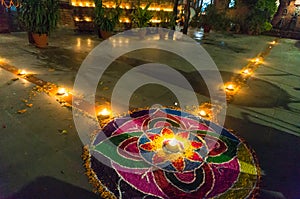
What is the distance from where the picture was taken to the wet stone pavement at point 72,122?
99.9 inches

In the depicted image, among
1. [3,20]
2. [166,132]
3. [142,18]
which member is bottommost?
[166,132]

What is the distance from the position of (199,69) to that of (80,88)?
3.83m

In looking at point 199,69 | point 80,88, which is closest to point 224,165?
point 80,88

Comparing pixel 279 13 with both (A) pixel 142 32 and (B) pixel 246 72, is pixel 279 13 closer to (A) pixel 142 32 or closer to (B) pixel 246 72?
(A) pixel 142 32

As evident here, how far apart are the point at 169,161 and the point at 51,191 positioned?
4.65 feet

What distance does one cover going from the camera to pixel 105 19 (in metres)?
10.2

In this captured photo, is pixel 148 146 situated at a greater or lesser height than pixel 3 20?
lesser

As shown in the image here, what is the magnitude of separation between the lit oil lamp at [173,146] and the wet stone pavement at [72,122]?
110 centimetres

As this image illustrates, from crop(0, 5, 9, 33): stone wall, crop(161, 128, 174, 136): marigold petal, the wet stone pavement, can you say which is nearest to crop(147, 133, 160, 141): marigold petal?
crop(161, 128, 174, 136): marigold petal

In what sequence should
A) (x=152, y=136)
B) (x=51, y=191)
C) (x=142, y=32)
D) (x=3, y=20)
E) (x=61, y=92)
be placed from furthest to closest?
(x=142, y=32)
(x=3, y=20)
(x=61, y=92)
(x=152, y=136)
(x=51, y=191)

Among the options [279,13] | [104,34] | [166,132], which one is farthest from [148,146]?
[279,13]

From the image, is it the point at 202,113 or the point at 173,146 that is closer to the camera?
the point at 173,146

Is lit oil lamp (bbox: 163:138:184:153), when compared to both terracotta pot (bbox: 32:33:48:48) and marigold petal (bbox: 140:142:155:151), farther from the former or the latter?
terracotta pot (bbox: 32:33:48:48)

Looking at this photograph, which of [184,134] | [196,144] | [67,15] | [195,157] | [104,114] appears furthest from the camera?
[67,15]
